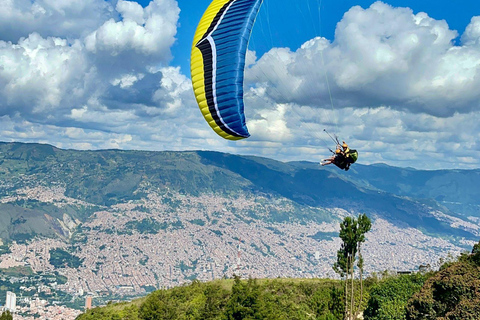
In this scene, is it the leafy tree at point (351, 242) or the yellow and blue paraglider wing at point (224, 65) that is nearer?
the yellow and blue paraglider wing at point (224, 65)

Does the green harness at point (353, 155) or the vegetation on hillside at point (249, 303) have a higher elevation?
the green harness at point (353, 155)

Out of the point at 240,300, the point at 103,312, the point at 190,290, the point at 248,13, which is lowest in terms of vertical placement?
the point at 103,312

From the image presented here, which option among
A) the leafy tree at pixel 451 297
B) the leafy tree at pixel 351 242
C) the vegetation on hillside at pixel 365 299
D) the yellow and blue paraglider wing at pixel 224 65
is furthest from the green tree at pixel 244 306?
the yellow and blue paraglider wing at pixel 224 65

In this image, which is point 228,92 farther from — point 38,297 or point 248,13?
point 38,297

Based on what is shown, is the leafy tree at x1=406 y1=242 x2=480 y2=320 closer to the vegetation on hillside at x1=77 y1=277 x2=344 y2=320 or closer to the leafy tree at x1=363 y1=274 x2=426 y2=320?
the leafy tree at x1=363 y1=274 x2=426 y2=320

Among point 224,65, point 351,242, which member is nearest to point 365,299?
point 351,242

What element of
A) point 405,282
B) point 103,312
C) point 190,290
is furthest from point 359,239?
point 103,312

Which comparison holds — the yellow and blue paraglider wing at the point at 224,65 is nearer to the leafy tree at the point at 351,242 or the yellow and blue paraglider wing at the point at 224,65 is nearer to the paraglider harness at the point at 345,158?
the paraglider harness at the point at 345,158

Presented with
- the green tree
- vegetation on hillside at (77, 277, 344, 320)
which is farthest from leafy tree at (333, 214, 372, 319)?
the green tree

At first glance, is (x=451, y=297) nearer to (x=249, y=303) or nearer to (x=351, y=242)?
(x=351, y=242)
